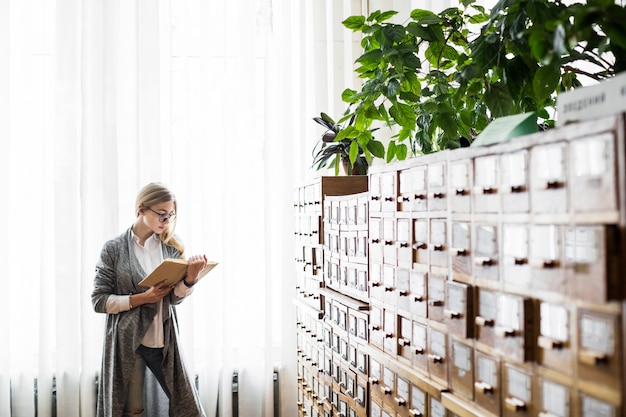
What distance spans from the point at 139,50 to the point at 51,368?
183cm

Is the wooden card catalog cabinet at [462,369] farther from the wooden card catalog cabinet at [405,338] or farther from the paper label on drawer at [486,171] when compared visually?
the paper label on drawer at [486,171]

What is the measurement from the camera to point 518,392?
1.28m

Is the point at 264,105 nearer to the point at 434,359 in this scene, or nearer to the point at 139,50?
the point at 139,50

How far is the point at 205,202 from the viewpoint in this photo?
12.0ft

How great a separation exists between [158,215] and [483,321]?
199cm

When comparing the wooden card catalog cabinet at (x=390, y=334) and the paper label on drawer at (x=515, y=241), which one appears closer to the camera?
the paper label on drawer at (x=515, y=241)

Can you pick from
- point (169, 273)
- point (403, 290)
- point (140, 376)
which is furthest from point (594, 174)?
point (140, 376)

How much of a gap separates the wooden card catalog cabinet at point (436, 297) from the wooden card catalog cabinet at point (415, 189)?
0.62ft

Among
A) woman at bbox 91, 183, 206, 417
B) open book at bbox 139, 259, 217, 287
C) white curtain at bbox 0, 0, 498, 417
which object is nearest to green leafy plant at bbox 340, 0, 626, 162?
open book at bbox 139, 259, 217, 287

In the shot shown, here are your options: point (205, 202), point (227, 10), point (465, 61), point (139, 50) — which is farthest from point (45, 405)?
point (465, 61)

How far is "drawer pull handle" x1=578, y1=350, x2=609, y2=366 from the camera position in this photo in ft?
3.38

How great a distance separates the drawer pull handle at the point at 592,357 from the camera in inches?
40.5

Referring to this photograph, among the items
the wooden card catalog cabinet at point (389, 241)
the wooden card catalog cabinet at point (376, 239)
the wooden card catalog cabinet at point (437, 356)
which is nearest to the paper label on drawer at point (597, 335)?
the wooden card catalog cabinet at point (437, 356)

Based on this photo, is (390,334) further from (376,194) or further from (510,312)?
(510,312)
